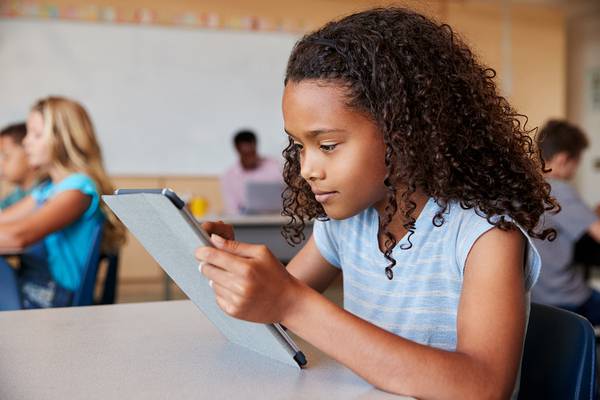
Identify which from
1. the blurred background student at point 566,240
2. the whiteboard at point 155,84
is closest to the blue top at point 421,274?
the blurred background student at point 566,240

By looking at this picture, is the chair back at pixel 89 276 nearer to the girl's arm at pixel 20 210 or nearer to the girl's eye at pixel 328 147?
the girl's arm at pixel 20 210

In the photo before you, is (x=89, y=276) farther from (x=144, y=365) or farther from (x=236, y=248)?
(x=236, y=248)

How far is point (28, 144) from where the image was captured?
2.48m

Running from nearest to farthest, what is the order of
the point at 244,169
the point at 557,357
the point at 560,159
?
the point at 557,357
the point at 560,159
the point at 244,169

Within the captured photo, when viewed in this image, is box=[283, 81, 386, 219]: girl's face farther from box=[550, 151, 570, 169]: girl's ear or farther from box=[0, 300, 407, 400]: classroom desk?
box=[550, 151, 570, 169]: girl's ear

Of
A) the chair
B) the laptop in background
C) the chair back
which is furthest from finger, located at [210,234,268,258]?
the laptop in background

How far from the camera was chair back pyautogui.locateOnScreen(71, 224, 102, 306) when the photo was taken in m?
2.09

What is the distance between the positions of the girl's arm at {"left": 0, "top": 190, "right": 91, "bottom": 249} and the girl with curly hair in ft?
4.44

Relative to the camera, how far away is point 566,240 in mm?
2623

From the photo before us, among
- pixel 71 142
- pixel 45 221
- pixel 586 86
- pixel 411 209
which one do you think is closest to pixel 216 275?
pixel 411 209

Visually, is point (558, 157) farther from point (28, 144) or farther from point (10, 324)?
point (10, 324)

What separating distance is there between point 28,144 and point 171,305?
1.49 meters

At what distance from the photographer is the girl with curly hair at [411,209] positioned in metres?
0.74

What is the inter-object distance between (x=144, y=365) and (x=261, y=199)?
2.76 meters
